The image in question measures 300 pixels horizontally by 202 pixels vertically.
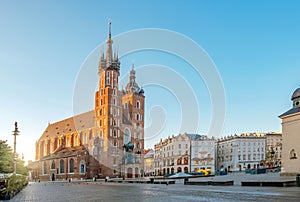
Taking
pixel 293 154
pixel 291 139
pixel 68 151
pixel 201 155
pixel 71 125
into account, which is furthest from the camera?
pixel 201 155

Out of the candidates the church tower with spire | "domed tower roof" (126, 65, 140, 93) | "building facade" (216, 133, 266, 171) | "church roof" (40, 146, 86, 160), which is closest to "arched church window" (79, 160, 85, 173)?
"church roof" (40, 146, 86, 160)

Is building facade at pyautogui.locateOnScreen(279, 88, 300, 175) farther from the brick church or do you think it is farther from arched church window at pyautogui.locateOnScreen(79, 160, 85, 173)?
arched church window at pyautogui.locateOnScreen(79, 160, 85, 173)

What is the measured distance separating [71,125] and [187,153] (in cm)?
3644

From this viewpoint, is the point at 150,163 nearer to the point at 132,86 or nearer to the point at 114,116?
the point at 132,86

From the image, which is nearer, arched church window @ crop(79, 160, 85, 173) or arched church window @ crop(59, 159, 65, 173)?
arched church window @ crop(79, 160, 85, 173)

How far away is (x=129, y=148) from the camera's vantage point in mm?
85562

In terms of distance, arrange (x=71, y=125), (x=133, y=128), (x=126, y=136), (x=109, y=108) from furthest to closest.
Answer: (x=71, y=125) < (x=133, y=128) < (x=126, y=136) < (x=109, y=108)

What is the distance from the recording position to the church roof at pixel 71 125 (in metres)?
93.3

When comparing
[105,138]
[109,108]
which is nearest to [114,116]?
[109,108]

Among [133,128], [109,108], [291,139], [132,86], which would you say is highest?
[132,86]

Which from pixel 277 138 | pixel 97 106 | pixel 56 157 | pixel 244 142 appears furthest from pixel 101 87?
pixel 277 138

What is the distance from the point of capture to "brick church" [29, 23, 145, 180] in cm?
8219

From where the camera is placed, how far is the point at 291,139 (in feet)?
128

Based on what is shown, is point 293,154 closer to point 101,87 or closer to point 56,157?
point 101,87
